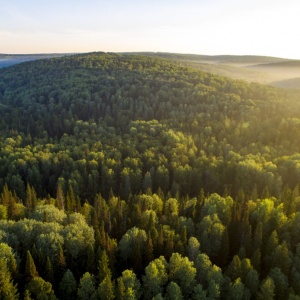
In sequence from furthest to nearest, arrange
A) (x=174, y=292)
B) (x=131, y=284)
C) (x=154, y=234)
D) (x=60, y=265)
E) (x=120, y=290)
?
(x=154, y=234)
(x=60, y=265)
(x=131, y=284)
(x=174, y=292)
(x=120, y=290)

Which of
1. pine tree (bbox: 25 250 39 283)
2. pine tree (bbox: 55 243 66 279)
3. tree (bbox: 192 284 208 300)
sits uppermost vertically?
pine tree (bbox: 25 250 39 283)

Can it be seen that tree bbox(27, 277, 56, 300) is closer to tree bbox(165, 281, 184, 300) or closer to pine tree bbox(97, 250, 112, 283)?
pine tree bbox(97, 250, 112, 283)

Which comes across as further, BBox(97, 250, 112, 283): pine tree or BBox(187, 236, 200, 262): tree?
BBox(187, 236, 200, 262): tree

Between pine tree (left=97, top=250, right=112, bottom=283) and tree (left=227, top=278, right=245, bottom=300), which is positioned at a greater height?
pine tree (left=97, top=250, right=112, bottom=283)

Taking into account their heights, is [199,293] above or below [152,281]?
below

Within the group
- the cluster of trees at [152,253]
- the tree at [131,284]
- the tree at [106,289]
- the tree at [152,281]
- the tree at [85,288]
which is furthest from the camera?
the tree at [152,281]

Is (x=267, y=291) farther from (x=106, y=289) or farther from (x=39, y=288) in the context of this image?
(x=39, y=288)

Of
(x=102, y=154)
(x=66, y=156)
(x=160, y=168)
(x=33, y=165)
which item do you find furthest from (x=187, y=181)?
(x=33, y=165)

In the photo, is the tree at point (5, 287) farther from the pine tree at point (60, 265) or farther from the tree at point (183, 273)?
the tree at point (183, 273)

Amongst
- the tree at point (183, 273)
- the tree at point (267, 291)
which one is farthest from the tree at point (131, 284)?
the tree at point (267, 291)

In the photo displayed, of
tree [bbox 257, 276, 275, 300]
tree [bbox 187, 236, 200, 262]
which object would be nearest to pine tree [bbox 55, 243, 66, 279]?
tree [bbox 187, 236, 200, 262]

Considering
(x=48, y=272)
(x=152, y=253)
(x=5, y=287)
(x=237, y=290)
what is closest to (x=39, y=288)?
(x=5, y=287)

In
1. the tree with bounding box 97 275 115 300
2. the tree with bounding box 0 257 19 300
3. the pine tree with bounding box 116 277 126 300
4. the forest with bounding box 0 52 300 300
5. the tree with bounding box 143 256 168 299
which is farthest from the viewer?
the tree with bounding box 143 256 168 299
